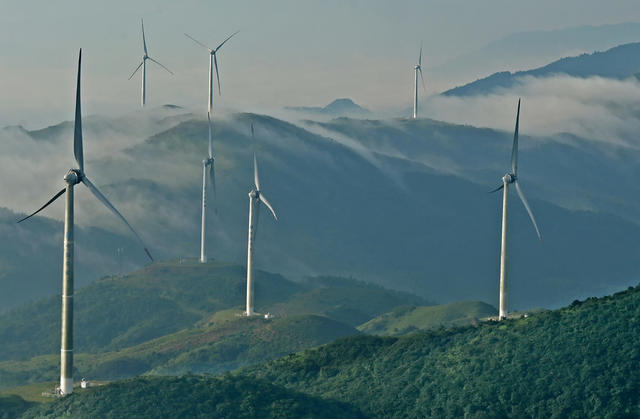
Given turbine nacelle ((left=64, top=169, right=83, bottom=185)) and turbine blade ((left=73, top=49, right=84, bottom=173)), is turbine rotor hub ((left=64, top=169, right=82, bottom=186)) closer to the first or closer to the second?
turbine nacelle ((left=64, top=169, right=83, bottom=185))

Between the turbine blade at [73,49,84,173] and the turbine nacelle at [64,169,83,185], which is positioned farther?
the turbine blade at [73,49,84,173]

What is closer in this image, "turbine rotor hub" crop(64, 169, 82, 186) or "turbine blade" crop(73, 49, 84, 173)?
"turbine rotor hub" crop(64, 169, 82, 186)

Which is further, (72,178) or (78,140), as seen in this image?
(78,140)

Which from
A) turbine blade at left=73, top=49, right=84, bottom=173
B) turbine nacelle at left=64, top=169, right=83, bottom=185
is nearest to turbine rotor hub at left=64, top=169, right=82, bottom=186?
turbine nacelle at left=64, top=169, right=83, bottom=185

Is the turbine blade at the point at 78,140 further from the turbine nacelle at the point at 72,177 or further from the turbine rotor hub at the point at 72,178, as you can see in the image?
the turbine rotor hub at the point at 72,178

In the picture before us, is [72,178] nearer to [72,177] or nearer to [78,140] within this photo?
[72,177]

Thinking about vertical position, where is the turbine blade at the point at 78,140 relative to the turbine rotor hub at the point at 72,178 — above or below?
above

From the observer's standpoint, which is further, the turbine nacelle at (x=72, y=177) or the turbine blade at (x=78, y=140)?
the turbine blade at (x=78, y=140)

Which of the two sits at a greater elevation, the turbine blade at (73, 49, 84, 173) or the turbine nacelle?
the turbine blade at (73, 49, 84, 173)

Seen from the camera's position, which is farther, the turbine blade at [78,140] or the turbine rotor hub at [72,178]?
the turbine blade at [78,140]

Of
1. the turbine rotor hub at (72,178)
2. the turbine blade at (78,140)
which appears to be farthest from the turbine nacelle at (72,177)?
the turbine blade at (78,140)

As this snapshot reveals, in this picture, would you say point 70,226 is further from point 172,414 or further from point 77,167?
point 172,414

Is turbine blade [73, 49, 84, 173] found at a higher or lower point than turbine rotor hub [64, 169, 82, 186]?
higher

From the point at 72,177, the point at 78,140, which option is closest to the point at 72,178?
the point at 72,177
